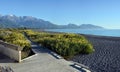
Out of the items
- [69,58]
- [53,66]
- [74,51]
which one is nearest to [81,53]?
[74,51]

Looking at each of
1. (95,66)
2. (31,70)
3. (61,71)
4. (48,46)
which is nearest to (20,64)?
(31,70)

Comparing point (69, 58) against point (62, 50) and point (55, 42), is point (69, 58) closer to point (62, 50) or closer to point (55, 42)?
point (62, 50)

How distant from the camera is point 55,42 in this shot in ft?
56.7

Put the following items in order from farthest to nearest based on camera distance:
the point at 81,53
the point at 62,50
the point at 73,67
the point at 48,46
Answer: the point at 48,46, the point at 81,53, the point at 62,50, the point at 73,67

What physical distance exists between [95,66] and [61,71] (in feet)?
9.54

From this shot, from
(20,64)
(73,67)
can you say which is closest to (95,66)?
(73,67)

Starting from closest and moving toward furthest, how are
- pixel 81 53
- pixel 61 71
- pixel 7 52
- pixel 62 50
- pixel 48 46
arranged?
pixel 61 71 → pixel 7 52 → pixel 62 50 → pixel 81 53 → pixel 48 46

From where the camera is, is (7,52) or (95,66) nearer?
(95,66)

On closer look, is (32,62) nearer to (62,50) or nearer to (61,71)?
(61,71)

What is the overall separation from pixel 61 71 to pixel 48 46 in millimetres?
8375

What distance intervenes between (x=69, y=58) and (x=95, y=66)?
9.32ft

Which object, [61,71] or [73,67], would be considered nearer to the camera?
[61,71]

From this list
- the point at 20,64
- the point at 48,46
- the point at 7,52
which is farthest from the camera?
the point at 48,46

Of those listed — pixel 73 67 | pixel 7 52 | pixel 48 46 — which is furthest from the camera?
pixel 48 46
